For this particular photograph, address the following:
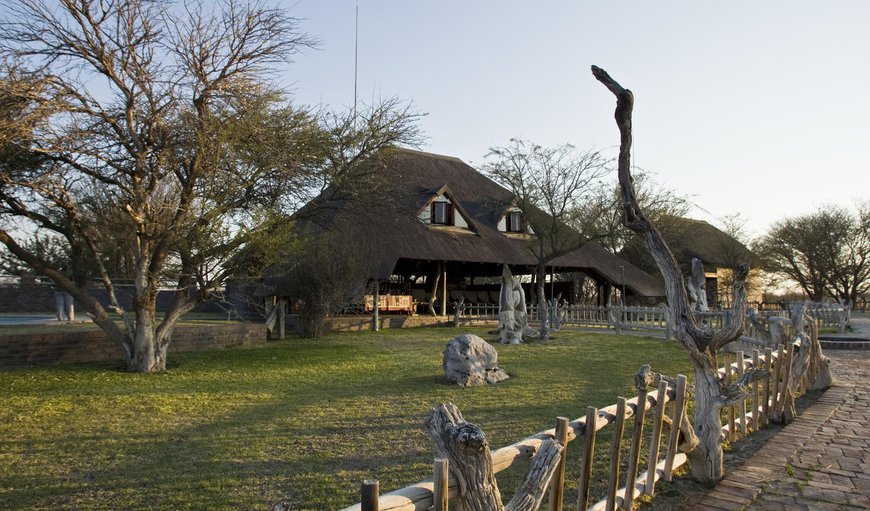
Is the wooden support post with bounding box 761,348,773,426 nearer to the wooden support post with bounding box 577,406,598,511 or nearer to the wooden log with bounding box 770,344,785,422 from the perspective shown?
the wooden log with bounding box 770,344,785,422

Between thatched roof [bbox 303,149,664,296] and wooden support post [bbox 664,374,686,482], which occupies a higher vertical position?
thatched roof [bbox 303,149,664,296]

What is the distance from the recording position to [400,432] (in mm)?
6832

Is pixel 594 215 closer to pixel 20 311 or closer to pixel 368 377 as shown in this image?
pixel 368 377

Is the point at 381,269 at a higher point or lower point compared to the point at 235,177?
lower

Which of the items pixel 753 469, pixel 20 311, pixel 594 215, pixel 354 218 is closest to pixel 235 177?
pixel 753 469

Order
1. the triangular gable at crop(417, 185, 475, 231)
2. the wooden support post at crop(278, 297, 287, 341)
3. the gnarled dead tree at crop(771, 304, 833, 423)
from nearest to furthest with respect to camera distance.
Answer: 1. the gnarled dead tree at crop(771, 304, 833, 423)
2. the wooden support post at crop(278, 297, 287, 341)
3. the triangular gable at crop(417, 185, 475, 231)

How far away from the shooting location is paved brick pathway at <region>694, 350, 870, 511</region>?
182 inches

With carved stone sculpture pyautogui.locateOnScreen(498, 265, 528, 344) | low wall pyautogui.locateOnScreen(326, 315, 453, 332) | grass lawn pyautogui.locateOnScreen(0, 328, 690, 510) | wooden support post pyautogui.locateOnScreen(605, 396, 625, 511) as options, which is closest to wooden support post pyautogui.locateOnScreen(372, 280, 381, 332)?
low wall pyautogui.locateOnScreen(326, 315, 453, 332)

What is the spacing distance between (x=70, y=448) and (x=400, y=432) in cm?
334

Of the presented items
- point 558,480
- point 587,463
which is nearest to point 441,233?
point 587,463

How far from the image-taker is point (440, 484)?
9.02ft

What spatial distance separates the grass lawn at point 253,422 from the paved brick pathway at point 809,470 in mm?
1255

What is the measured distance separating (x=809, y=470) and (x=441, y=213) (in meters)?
21.7

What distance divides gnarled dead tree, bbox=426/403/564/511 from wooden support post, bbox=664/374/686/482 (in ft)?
A: 8.01
